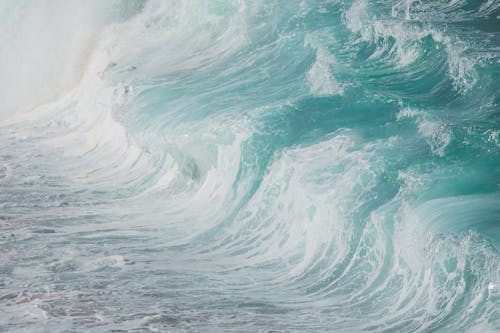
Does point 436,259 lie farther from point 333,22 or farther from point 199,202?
point 333,22

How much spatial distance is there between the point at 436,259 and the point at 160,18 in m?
10.3

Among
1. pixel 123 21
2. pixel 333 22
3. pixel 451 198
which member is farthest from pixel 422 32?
pixel 123 21

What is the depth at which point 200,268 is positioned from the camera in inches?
292

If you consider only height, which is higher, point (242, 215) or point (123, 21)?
point (123, 21)

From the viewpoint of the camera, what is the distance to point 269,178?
8805 mm

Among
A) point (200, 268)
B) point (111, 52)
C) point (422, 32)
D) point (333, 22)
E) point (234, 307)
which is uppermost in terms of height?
point (111, 52)

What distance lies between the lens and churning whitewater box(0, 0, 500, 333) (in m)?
6.32

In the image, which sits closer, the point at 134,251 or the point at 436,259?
the point at 436,259

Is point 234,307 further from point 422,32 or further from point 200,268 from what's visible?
point 422,32

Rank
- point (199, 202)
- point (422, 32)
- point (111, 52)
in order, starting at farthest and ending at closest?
point (111, 52) → point (422, 32) → point (199, 202)

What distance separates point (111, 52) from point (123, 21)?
152 cm

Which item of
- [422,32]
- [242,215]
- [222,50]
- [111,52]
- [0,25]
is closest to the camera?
[242,215]

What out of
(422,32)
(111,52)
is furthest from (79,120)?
(422,32)

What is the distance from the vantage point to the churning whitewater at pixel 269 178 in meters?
6.32
